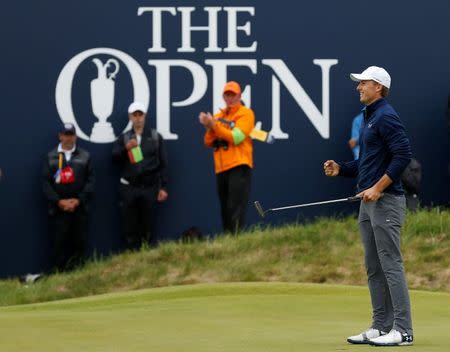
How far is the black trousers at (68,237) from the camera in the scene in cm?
1691

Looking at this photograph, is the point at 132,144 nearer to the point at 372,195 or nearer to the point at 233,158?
the point at 233,158

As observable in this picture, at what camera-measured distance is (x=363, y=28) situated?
57.1ft

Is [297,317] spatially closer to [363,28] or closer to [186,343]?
[186,343]

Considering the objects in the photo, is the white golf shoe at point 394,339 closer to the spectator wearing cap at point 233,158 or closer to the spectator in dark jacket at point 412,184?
the spectator wearing cap at point 233,158

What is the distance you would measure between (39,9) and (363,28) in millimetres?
4051

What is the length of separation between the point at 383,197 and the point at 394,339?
34.0 inches

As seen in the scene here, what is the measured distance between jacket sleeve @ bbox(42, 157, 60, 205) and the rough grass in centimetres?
128

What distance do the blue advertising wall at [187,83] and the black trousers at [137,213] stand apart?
12.8 inches

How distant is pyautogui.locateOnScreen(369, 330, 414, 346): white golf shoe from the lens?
332 inches

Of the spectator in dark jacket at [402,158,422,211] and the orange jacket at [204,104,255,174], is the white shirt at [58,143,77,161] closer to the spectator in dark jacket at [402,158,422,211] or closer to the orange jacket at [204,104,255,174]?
the orange jacket at [204,104,255,174]

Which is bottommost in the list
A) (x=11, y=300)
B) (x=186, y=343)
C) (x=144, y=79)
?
(x=11, y=300)

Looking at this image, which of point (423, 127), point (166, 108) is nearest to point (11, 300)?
point (166, 108)

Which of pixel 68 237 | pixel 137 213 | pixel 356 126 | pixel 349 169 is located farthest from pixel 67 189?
pixel 349 169

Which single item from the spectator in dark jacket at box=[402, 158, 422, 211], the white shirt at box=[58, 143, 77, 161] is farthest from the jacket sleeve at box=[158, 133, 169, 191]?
the spectator in dark jacket at box=[402, 158, 422, 211]
